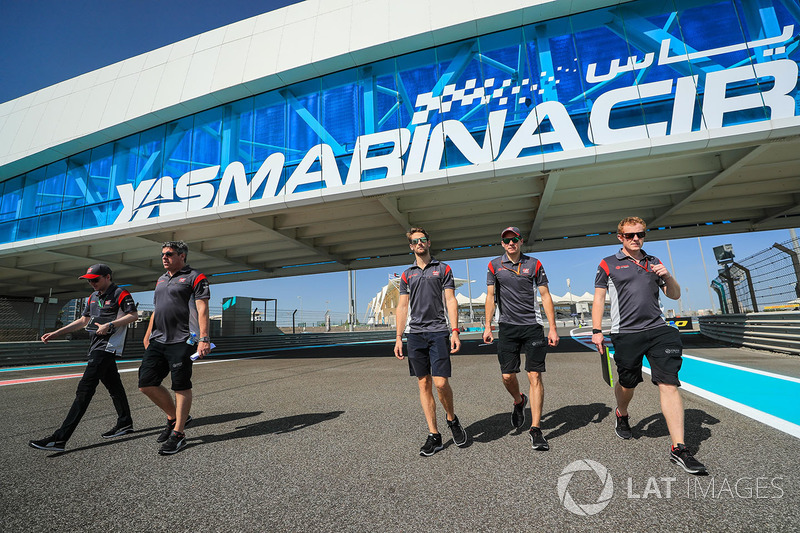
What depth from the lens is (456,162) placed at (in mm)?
9953

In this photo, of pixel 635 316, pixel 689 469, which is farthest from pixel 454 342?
pixel 689 469

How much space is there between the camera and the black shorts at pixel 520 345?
3.17 metres

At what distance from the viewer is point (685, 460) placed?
229 centimetres

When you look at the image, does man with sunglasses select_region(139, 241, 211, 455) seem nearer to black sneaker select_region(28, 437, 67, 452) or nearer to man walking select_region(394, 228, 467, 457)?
black sneaker select_region(28, 437, 67, 452)

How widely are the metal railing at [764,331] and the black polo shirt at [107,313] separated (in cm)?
1182

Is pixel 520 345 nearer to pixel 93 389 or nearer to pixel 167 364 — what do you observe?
pixel 167 364

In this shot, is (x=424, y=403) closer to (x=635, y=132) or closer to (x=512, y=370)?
(x=512, y=370)

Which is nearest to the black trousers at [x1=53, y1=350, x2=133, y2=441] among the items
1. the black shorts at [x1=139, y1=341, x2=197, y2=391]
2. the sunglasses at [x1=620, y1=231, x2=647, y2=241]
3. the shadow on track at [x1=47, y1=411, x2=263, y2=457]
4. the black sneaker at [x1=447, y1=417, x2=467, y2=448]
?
the shadow on track at [x1=47, y1=411, x2=263, y2=457]

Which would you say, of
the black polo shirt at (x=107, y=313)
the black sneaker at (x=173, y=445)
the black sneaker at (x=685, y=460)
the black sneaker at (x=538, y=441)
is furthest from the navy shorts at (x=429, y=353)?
the black polo shirt at (x=107, y=313)

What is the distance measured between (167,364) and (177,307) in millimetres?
565

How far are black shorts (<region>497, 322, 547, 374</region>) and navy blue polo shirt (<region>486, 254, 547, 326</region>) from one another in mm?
69

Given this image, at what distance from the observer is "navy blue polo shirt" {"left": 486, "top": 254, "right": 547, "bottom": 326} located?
3318 mm

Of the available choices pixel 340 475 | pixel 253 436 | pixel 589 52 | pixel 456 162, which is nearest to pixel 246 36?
pixel 456 162

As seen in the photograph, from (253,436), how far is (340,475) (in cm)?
142
